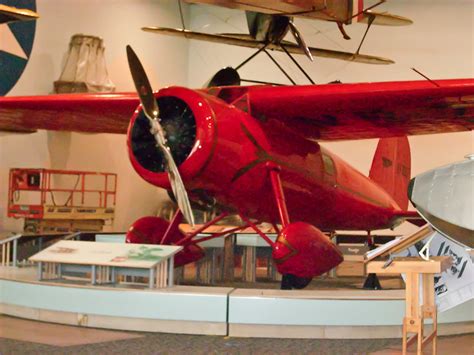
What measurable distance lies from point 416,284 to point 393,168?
4955mm

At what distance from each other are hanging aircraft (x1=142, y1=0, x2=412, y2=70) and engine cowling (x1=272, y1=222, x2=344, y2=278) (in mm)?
2020

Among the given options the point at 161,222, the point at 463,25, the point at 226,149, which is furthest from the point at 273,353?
the point at 463,25

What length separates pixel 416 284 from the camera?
143 inches

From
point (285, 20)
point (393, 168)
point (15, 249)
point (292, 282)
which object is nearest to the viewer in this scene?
point (292, 282)

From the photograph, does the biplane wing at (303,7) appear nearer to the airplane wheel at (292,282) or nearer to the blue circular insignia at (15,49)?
the airplane wheel at (292,282)

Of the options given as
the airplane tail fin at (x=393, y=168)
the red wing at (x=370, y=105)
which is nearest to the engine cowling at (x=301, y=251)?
the red wing at (x=370, y=105)

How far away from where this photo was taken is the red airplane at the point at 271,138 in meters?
5.25

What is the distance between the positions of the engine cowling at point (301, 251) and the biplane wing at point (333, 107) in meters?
1.02

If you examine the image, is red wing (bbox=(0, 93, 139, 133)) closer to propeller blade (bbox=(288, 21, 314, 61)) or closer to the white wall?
propeller blade (bbox=(288, 21, 314, 61))

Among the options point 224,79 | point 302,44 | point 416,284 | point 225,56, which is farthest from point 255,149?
point 225,56

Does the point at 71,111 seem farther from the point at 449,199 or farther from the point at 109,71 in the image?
the point at 109,71

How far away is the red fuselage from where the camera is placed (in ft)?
17.3

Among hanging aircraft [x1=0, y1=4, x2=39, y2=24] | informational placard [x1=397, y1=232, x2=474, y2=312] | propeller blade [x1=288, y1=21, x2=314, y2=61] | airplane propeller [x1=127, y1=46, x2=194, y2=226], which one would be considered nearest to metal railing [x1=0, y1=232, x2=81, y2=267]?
airplane propeller [x1=127, y1=46, x2=194, y2=226]

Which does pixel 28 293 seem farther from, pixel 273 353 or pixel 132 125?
pixel 273 353
